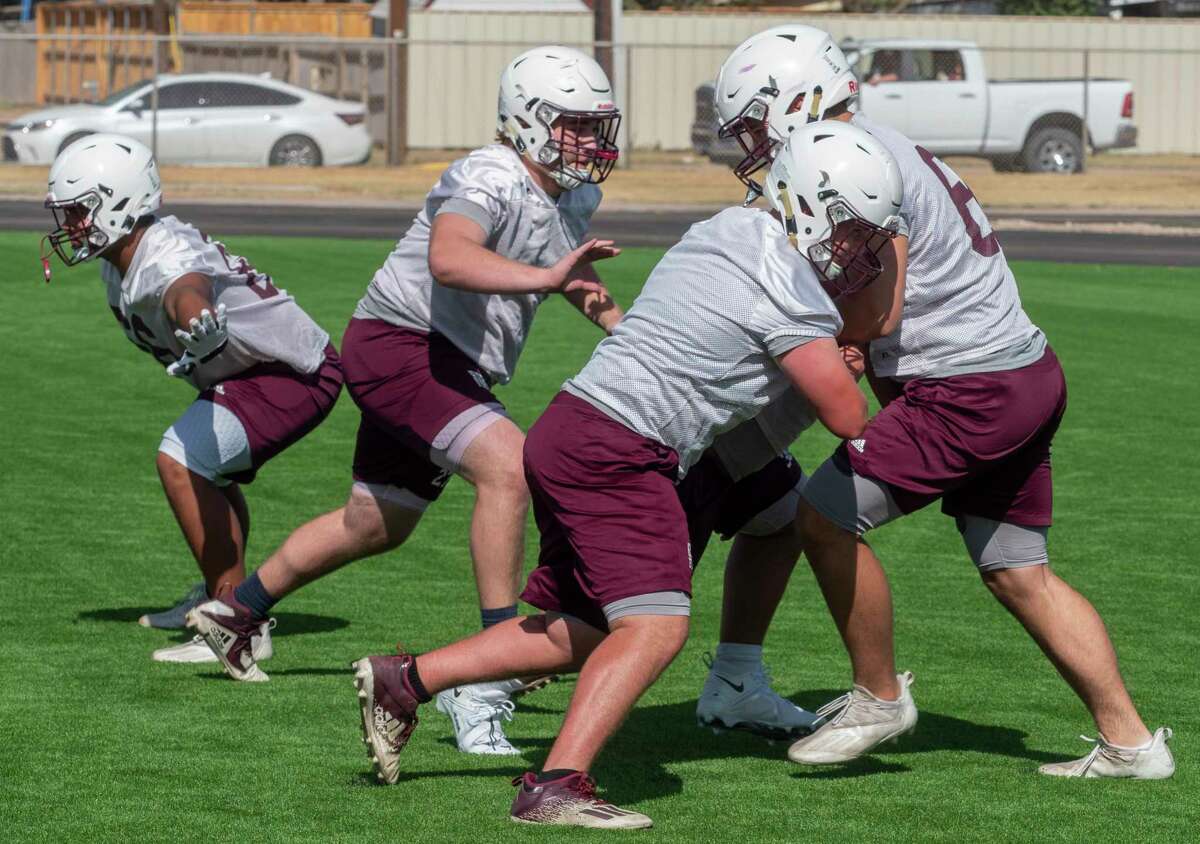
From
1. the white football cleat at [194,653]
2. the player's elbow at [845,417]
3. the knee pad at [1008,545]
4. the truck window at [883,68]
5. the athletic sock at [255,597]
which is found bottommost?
the white football cleat at [194,653]

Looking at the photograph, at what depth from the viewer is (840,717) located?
5.35 m

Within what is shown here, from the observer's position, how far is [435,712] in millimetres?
6027

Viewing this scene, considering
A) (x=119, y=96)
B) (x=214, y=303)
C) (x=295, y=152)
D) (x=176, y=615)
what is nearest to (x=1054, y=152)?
(x=295, y=152)

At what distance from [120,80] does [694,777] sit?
32495 millimetres

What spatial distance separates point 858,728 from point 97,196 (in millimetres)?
2997

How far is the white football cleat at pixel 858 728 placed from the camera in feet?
17.4

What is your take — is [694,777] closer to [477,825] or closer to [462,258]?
[477,825]

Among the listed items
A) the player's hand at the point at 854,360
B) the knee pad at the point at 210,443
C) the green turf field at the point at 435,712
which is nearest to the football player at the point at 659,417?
the player's hand at the point at 854,360

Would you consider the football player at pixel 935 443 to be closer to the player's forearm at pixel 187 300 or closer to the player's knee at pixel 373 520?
the player's knee at pixel 373 520

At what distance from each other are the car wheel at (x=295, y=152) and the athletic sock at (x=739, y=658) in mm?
24579

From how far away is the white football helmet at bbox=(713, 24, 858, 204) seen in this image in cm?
521

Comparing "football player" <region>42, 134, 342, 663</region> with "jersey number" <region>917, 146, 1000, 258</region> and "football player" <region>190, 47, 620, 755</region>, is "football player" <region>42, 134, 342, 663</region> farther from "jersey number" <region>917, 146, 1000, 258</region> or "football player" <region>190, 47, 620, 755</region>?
"jersey number" <region>917, 146, 1000, 258</region>

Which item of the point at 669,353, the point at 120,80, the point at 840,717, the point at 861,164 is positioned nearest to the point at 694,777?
the point at 840,717

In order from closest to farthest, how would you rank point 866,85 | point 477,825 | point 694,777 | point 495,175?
1. point 477,825
2. point 694,777
3. point 495,175
4. point 866,85
